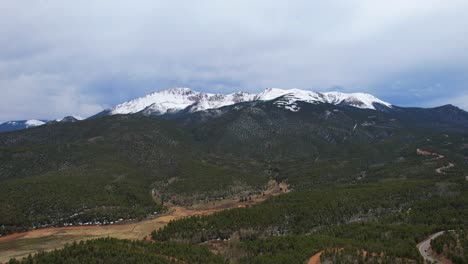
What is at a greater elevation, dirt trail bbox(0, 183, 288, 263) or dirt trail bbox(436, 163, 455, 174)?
dirt trail bbox(436, 163, 455, 174)

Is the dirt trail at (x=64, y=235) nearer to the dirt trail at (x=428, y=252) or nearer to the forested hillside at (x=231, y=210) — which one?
the forested hillside at (x=231, y=210)

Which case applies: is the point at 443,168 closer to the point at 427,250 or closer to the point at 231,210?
the point at 231,210

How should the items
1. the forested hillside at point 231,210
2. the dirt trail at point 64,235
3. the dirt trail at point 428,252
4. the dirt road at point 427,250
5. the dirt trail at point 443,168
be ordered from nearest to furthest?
the dirt trail at point 428,252 → the dirt road at point 427,250 → the forested hillside at point 231,210 → the dirt trail at point 64,235 → the dirt trail at point 443,168

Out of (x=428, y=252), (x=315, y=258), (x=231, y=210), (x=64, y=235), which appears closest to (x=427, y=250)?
(x=428, y=252)

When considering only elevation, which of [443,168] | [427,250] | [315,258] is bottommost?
[427,250]

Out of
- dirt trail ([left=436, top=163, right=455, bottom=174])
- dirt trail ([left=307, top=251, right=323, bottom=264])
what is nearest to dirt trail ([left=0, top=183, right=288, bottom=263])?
dirt trail ([left=307, top=251, right=323, bottom=264])

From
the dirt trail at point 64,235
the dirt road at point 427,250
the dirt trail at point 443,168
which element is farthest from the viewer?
the dirt trail at point 443,168

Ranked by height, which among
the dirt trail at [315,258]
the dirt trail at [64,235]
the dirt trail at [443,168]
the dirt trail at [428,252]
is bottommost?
the dirt trail at [428,252]

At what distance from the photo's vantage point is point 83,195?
140 m

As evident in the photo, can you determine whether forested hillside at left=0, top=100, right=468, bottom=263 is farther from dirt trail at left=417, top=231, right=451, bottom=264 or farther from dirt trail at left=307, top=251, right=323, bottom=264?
dirt trail at left=417, top=231, right=451, bottom=264

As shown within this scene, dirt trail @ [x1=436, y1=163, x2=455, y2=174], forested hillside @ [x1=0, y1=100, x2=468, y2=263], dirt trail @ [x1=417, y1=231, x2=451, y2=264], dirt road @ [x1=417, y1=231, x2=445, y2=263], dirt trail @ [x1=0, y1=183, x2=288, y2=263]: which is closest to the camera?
dirt trail @ [x1=417, y1=231, x2=451, y2=264]

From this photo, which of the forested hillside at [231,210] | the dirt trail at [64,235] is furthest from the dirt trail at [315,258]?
the dirt trail at [64,235]

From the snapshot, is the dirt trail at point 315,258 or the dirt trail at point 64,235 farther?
the dirt trail at point 64,235

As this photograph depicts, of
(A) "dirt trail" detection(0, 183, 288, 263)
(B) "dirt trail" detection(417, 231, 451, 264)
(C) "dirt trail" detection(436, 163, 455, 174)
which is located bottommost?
(B) "dirt trail" detection(417, 231, 451, 264)
